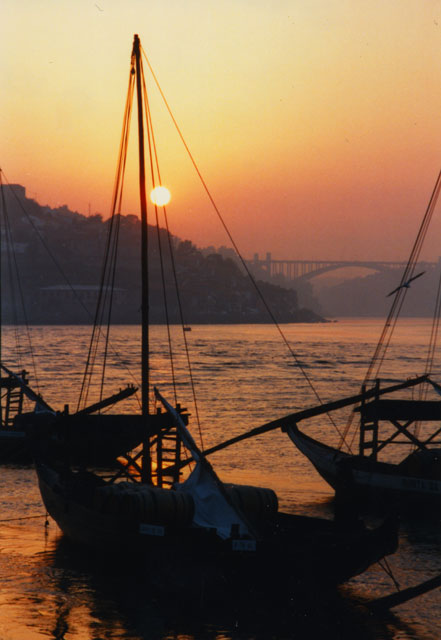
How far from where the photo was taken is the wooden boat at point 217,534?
17812mm

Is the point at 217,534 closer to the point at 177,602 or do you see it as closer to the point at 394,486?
the point at 177,602

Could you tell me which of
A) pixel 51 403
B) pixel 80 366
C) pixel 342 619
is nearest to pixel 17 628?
pixel 342 619

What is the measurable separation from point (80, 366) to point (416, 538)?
96593 mm

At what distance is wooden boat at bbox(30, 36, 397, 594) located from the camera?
17812mm

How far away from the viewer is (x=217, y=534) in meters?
18.6

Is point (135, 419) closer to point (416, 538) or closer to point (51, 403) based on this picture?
point (416, 538)

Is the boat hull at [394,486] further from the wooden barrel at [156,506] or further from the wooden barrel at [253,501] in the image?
the wooden barrel at [156,506]

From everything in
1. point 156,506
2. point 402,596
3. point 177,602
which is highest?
point 156,506

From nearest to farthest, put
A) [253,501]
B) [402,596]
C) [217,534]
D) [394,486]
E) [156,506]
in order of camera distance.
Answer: [402,596] → [217,534] → [156,506] → [253,501] → [394,486]

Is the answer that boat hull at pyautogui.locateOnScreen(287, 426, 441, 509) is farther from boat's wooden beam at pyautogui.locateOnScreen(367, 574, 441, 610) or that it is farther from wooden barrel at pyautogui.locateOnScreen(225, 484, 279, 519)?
boat's wooden beam at pyautogui.locateOnScreen(367, 574, 441, 610)

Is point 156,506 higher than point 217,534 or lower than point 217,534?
higher

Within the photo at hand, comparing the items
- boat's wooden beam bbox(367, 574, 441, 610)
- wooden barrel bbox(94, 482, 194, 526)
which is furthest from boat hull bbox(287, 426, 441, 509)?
wooden barrel bbox(94, 482, 194, 526)

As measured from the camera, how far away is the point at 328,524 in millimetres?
19547

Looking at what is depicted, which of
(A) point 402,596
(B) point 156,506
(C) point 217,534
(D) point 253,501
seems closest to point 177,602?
(C) point 217,534
